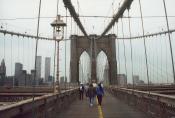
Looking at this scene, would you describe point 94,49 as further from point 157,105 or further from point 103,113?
point 157,105

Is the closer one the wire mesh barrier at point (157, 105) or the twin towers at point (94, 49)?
the wire mesh barrier at point (157, 105)

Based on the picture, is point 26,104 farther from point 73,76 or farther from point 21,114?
point 73,76

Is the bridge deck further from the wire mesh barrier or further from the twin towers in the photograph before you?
the twin towers

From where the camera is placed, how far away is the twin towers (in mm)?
68188

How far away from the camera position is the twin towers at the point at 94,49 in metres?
68.2

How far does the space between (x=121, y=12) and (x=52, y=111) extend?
17.9m

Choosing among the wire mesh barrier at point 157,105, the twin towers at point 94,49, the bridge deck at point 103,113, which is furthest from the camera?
the twin towers at point 94,49

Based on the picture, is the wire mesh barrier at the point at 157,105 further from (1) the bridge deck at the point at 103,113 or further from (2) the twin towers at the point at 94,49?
(2) the twin towers at the point at 94,49

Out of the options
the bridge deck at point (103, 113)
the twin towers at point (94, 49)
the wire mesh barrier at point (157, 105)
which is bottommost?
the bridge deck at point (103, 113)

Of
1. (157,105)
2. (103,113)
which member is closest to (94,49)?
(103,113)

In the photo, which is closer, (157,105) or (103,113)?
(157,105)

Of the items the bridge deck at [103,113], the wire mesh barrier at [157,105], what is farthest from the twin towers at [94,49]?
the wire mesh barrier at [157,105]

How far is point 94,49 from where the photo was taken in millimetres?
68938

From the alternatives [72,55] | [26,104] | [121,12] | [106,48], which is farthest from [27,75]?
[26,104]
